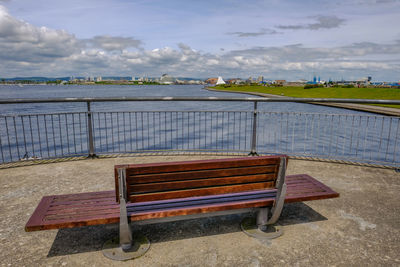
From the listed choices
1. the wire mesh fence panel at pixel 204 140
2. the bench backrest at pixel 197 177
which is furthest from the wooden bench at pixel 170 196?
the wire mesh fence panel at pixel 204 140

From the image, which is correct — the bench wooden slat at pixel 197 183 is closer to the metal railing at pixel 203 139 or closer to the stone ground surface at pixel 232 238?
the stone ground surface at pixel 232 238

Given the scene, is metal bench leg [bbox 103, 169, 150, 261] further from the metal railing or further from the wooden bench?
the metal railing

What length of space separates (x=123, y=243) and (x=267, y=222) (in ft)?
5.70

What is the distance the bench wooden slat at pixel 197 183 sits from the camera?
107 inches

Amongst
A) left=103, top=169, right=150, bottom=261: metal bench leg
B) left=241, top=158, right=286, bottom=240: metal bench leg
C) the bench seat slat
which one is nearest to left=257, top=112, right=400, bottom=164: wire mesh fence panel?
left=241, top=158, right=286, bottom=240: metal bench leg

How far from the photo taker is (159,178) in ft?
8.89

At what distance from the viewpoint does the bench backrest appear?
267cm

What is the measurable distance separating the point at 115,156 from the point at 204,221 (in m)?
3.89

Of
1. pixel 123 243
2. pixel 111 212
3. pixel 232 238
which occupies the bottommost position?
pixel 232 238

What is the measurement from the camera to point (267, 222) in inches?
136

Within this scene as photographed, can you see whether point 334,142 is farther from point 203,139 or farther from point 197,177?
point 197,177

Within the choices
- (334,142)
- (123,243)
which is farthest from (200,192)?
(334,142)

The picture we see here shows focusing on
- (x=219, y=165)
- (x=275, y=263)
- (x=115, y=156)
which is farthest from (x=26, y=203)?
(x=275, y=263)

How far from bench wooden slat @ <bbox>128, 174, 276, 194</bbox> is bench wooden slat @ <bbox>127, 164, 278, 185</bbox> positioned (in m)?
0.04
